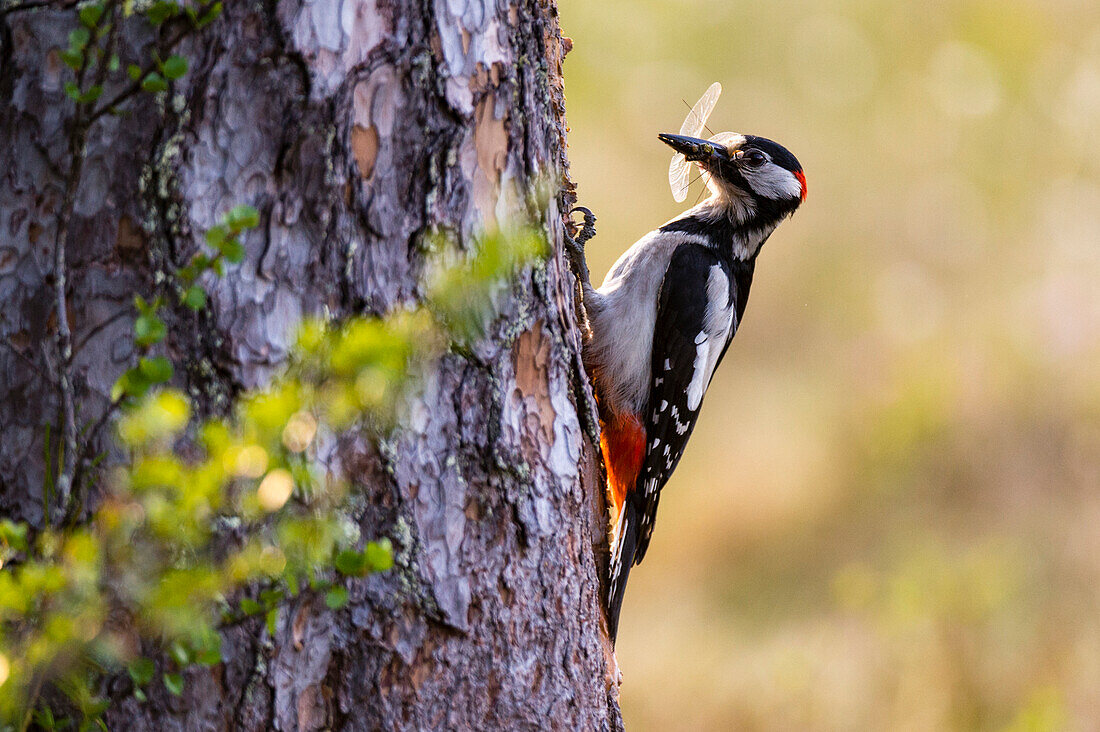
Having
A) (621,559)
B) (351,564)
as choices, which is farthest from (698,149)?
(351,564)

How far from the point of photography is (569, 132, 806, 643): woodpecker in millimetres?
2816

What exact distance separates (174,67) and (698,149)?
7.60 ft

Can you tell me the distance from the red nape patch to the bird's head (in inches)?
40.8

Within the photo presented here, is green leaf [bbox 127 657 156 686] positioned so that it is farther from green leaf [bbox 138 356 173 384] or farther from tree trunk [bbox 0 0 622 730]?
green leaf [bbox 138 356 173 384]

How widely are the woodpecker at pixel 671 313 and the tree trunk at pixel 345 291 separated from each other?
0.76 m

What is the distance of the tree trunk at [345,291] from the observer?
1.43 meters

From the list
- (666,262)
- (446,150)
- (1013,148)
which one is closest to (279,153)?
(446,150)

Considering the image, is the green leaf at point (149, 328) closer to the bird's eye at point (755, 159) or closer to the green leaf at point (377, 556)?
the green leaf at point (377, 556)

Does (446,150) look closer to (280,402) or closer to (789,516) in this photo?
(280,402)

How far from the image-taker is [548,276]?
74.8 inches

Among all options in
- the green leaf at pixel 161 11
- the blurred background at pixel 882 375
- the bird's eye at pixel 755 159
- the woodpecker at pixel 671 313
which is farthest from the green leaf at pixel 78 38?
the blurred background at pixel 882 375

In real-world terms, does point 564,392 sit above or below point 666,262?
below

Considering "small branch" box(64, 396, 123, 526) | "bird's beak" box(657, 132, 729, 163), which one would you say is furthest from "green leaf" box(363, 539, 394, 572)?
"bird's beak" box(657, 132, 729, 163)

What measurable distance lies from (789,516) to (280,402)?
217 inches
